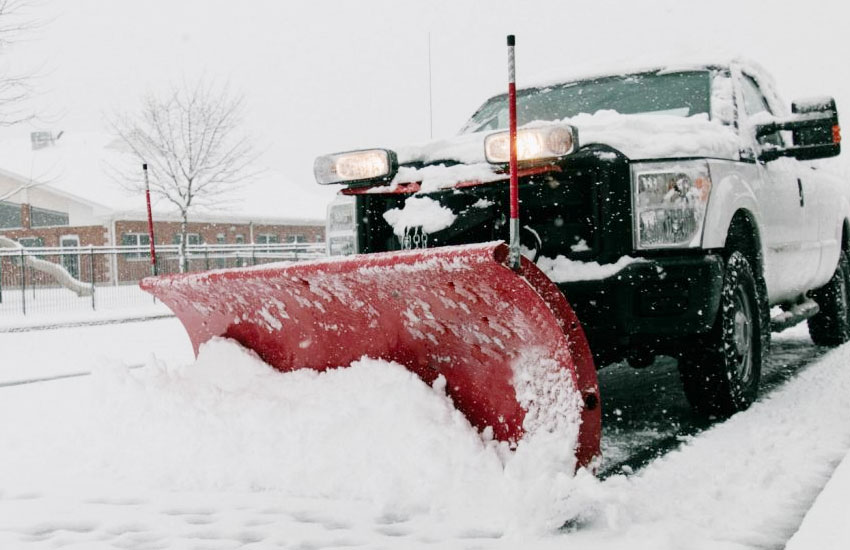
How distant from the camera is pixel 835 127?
451cm

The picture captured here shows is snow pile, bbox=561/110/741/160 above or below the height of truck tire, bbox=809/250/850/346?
above

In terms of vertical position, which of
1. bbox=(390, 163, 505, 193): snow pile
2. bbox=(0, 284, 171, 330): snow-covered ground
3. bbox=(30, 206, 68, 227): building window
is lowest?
bbox=(0, 284, 171, 330): snow-covered ground

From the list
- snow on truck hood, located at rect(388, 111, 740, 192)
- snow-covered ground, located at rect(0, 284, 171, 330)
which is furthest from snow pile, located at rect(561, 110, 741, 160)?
snow-covered ground, located at rect(0, 284, 171, 330)

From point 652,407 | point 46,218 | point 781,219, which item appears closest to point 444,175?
point 652,407

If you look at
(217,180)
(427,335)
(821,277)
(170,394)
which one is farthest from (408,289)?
(217,180)

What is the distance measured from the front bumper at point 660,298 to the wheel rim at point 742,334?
15.7 inches

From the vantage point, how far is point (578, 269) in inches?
143

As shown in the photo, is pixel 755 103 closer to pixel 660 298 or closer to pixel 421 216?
pixel 660 298

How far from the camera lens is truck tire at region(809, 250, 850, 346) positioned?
6570mm

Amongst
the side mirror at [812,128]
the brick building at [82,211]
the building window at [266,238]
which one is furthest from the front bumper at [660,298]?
the building window at [266,238]

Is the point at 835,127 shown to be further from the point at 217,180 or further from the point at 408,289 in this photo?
the point at 217,180

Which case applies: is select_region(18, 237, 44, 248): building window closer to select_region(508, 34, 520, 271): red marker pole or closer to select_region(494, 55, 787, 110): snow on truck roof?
select_region(494, 55, 787, 110): snow on truck roof

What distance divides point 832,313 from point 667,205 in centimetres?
378

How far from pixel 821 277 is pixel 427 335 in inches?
155
